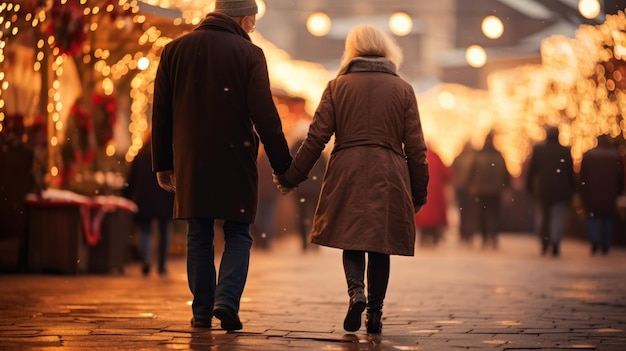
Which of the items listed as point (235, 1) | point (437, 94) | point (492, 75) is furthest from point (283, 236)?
point (437, 94)

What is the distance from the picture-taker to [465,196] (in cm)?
2383

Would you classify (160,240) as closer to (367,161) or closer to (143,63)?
(143,63)

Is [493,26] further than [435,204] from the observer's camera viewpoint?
No

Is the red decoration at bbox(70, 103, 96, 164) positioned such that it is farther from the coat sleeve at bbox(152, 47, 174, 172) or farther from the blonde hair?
the blonde hair

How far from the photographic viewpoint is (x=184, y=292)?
1077 centimetres

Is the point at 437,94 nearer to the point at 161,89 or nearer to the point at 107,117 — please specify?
the point at 107,117

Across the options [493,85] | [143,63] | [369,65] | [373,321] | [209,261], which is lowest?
[373,321]

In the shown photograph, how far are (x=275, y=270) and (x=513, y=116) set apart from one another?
18357mm

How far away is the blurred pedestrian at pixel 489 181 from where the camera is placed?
21.3 metres

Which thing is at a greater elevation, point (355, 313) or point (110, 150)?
point (110, 150)

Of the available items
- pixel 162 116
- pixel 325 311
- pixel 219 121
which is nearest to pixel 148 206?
pixel 325 311

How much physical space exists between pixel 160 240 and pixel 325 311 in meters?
5.24

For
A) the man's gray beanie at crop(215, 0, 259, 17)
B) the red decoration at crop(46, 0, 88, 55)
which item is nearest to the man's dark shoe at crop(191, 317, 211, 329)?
the man's gray beanie at crop(215, 0, 259, 17)

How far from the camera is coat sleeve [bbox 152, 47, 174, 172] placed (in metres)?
7.51
